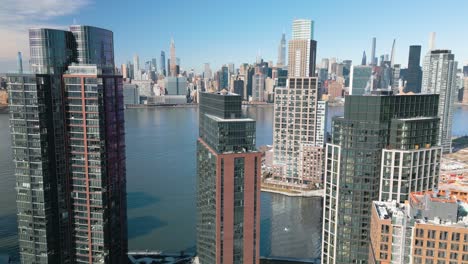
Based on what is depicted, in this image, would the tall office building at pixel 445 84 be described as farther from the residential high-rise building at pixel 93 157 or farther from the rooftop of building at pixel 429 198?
the residential high-rise building at pixel 93 157

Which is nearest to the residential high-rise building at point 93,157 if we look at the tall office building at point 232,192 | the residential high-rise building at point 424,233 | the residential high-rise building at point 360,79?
the tall office building at point 232,192

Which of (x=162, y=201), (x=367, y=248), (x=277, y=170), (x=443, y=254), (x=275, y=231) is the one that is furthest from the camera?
(x=277, y=170)

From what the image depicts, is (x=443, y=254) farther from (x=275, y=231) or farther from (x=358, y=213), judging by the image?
(x=275, y=231)

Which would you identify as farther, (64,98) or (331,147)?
(331,147)

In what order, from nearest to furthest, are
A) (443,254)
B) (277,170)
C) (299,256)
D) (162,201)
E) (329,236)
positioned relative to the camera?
(443,254) → (329,236) → (299,256) → (162,201) → (277,170)

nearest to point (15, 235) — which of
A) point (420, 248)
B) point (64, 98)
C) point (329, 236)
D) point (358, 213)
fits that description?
point (64, 98)

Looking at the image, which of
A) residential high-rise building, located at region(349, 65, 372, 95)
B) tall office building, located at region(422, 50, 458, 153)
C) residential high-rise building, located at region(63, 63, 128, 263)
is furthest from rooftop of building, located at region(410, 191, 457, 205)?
tall office building, located at region(422, 50, 458, 153)

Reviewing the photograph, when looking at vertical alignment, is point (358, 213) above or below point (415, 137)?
below

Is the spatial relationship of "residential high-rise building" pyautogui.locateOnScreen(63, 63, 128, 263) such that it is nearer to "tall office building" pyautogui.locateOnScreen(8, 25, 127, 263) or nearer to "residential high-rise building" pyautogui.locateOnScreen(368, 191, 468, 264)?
"tall office building" pyautogui.locateOnScreen(8, 25, 127, 263)
